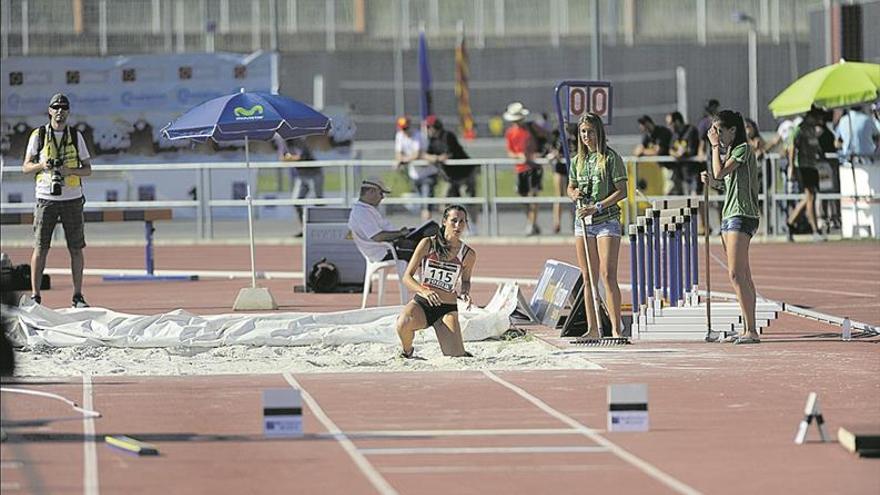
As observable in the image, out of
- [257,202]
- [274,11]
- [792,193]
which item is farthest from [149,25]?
[792,193]

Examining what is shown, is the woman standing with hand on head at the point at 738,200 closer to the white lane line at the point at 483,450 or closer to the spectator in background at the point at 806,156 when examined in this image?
the white lane line at the point at 483,450

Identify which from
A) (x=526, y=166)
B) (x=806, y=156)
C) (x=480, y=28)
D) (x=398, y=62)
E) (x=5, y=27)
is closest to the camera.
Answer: (x=806, y=156)

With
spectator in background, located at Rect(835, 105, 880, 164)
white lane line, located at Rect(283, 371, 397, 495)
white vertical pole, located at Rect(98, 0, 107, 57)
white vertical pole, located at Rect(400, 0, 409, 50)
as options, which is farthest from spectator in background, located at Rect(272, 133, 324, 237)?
white lane line, located at Rect(283, 371, 397, 495)

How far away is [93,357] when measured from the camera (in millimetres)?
14367

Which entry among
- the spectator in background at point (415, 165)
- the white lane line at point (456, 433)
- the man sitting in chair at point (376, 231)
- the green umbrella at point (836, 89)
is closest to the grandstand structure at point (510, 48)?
the spectator in background at point (415, 165)

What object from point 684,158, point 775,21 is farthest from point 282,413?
point 775,21

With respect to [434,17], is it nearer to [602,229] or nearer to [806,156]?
[806,156]

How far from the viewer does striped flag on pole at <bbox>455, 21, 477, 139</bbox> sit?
1855 inches

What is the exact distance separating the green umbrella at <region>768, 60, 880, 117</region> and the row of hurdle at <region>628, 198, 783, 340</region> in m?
10.0

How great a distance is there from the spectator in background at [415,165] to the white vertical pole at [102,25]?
15.5m

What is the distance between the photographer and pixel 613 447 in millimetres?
9883

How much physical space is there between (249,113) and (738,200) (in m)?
5.22

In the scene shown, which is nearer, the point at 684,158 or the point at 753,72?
the point at 684,158

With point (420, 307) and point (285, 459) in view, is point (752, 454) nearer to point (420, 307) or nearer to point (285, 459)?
point (285, 459)
